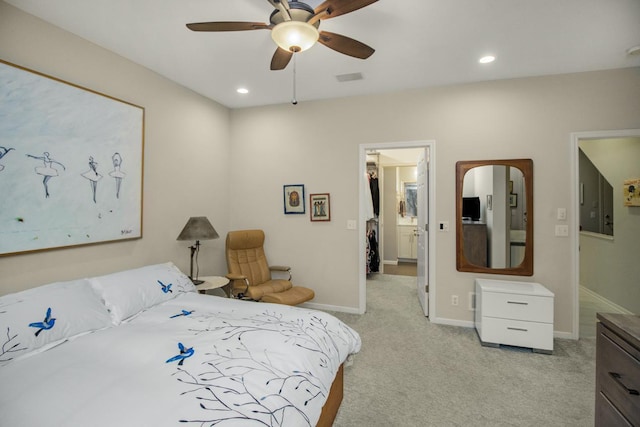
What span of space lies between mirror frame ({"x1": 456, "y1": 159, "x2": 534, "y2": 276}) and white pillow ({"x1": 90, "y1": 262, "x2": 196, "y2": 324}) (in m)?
2.91

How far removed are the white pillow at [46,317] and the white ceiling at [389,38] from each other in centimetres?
195

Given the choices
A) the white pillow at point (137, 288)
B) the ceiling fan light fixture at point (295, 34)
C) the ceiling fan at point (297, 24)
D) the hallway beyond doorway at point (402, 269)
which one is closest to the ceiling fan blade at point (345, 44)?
the ceiling fan at point (297, 24)

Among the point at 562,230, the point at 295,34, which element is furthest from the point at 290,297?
the point at 562,230

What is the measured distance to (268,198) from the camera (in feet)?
13.7

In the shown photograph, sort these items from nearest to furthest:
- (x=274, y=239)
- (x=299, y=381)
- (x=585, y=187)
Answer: (x=299, y=381)
(x=274, y=239)
(x=585, y=187)

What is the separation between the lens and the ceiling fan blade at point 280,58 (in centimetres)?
214

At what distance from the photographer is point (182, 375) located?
51.1 inches

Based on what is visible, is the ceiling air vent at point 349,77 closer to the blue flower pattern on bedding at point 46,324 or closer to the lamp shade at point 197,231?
the lamp shade at point 197,231

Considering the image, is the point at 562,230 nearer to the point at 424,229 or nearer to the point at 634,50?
the point at 424,229

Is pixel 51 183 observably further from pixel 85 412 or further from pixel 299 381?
Result: pixel 299 381

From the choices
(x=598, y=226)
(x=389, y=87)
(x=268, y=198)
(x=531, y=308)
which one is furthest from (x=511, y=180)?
(x=268, y=198)

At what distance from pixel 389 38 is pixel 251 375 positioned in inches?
102

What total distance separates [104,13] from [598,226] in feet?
21.4

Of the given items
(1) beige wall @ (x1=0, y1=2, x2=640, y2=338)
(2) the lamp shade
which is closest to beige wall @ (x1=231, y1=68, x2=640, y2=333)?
(1) beige wall @ (x1=0, y1=2, x2=640, y2=338)
